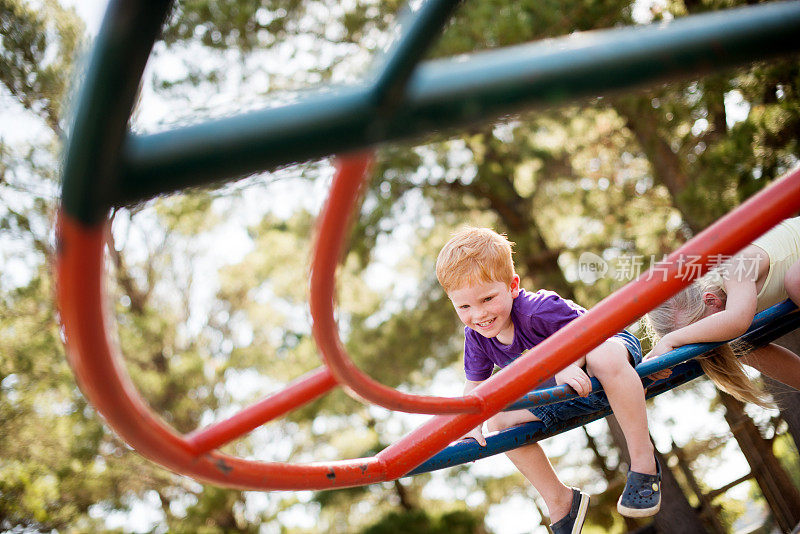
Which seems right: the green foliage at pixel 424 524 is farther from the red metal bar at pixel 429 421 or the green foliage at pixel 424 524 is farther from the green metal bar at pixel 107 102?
the green metal bar at pixel 107 102

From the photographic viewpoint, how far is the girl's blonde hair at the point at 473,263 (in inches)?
Result: 82.5

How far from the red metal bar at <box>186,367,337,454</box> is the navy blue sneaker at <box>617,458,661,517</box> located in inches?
38.3

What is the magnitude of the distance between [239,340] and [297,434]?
4.54ft

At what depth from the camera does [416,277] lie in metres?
8.27

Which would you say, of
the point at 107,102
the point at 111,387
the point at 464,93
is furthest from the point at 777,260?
the point at 107,102

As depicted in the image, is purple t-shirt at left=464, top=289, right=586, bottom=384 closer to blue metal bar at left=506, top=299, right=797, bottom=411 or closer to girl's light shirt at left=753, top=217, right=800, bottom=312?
blue metal bar at left=506, top=299, right=797, bottom=411

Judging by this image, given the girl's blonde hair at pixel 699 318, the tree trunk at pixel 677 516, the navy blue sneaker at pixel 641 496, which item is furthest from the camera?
the tree trunk at pixel 677 516

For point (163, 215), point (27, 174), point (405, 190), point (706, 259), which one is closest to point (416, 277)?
point (405, 190)

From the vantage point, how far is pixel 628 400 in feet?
6.48

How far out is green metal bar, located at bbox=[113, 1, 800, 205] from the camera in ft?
1.72

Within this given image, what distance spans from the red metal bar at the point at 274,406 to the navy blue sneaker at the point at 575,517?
1.17 meters

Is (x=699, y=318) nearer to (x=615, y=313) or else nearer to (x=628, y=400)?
(x=628, y=400)

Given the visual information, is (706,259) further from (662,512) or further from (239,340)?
(239,340)

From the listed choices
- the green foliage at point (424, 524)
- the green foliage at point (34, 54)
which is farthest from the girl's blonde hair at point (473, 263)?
the green foliage at point (34, 54)
